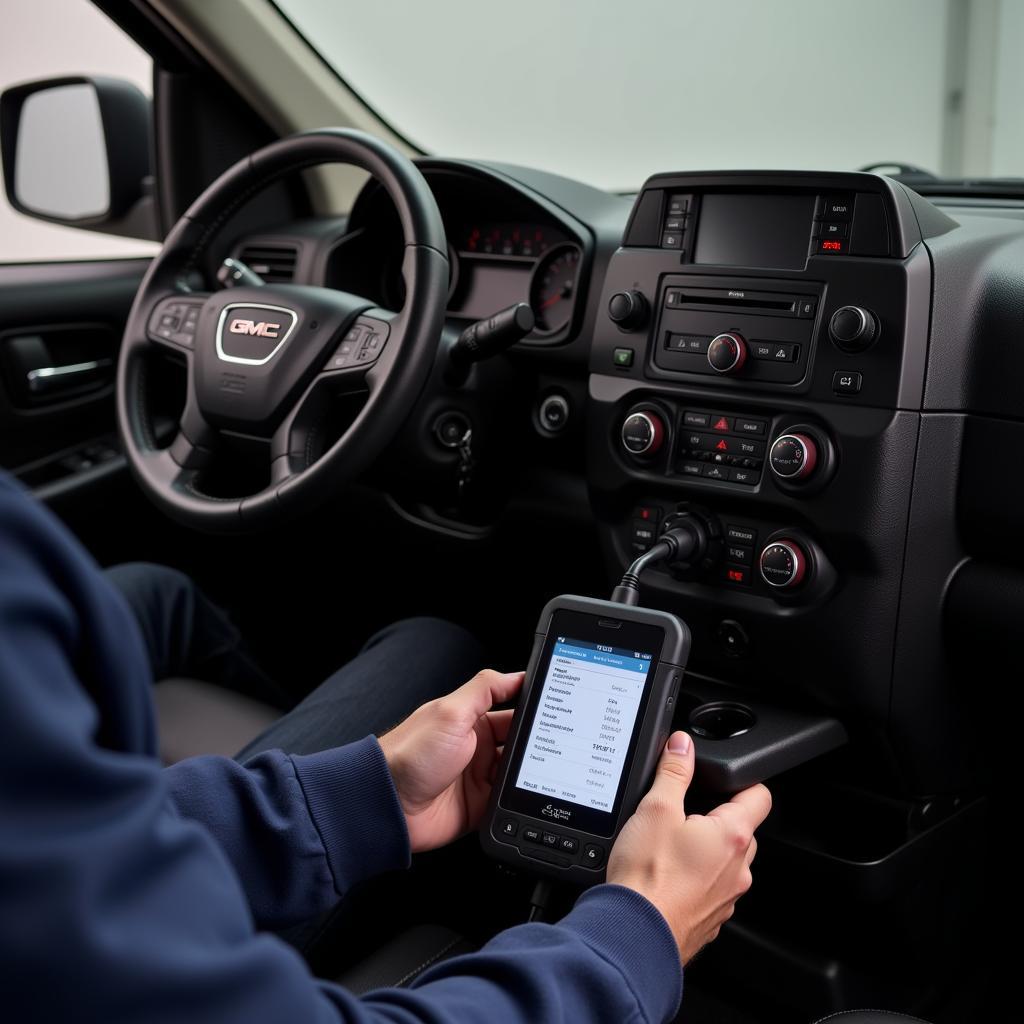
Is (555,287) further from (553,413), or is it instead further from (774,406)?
(774,406)

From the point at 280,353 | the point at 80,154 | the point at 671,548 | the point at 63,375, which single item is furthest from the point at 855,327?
the point at 80,154

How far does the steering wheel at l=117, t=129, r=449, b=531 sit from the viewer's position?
121cm

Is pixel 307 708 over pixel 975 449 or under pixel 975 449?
under

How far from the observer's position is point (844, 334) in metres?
1.06

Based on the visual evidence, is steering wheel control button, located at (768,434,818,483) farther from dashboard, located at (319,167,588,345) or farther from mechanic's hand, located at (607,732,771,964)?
dashboard, located at (319,167,588,345)

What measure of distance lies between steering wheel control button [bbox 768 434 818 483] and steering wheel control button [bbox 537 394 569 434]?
1.54 ft

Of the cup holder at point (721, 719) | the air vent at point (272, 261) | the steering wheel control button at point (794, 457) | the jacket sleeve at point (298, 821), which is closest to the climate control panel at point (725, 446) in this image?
the steering wheel control button at point (794, 457)

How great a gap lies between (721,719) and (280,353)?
0.62 m

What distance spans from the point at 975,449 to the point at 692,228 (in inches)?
14.2

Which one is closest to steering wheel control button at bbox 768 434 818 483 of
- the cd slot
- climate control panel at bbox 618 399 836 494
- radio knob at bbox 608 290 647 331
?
climate control panel at bbox 618 399 836 494

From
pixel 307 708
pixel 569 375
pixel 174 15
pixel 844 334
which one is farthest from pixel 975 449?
pixel 174 15

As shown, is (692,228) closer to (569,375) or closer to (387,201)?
(569,375)

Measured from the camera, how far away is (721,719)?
1.18 meters

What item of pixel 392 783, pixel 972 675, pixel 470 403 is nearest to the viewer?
pixel 392 783
